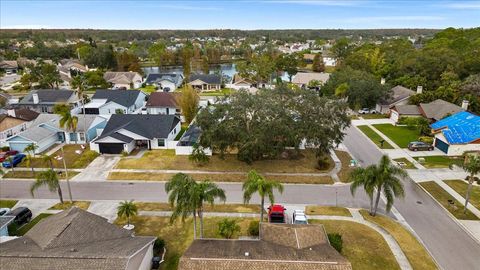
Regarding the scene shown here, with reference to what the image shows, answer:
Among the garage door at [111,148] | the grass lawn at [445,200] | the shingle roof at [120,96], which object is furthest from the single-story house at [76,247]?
the shingle roof at [120,96]

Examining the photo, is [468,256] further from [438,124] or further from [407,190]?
[438,124]

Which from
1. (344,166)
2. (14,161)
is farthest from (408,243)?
(14,161)

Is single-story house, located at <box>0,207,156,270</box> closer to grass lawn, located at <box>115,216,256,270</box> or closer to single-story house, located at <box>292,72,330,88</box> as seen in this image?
grass lawn, located at <box>115,216,256,270</box>

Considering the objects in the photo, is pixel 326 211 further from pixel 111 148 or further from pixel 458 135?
pixel 111 148

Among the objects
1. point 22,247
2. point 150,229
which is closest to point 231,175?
point 150,229

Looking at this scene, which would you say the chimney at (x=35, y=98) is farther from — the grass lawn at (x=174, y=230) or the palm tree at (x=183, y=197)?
the palm tree at (x=183, y=197)

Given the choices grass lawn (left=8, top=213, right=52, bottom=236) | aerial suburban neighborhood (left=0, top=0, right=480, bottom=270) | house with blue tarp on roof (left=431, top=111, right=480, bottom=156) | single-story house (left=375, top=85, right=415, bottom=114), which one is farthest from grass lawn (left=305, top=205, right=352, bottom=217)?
single-story house (left=375, top=85, right=415, bottom=114)

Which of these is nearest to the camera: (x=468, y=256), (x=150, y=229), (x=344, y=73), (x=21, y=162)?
(x=468, y=256)

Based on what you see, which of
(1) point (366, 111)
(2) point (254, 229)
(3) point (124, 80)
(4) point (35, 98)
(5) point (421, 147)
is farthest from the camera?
(3) point (124, 80)
